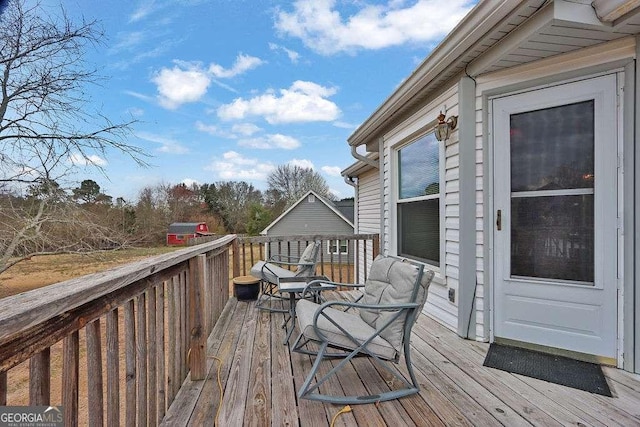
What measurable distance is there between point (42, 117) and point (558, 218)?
6.74m

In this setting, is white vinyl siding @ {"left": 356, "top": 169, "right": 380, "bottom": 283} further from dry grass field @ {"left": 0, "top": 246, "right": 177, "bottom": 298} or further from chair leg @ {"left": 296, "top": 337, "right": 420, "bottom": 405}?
chair leg @ {"left": 296, "top": 337, "right": 420, "bottom": 405}

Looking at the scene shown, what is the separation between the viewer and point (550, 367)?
2436 mm

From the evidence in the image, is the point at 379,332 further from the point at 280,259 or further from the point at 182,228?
the point at 182,228

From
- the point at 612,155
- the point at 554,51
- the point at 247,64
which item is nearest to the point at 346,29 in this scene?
the point at 247,64

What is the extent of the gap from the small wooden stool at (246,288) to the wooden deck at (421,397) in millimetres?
1786

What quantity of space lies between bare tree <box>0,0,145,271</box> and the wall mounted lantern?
5207 millimetres

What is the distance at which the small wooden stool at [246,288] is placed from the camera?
462cm

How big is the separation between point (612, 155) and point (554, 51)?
861 mm

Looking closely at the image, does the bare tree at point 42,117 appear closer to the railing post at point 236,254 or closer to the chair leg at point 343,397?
the railing post at point 236,254

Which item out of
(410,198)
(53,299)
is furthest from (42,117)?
(53,299)

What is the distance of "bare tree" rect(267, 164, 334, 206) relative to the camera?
27953mm

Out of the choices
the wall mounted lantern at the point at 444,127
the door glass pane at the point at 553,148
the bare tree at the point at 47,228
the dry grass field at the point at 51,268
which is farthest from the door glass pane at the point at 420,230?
the bare tree at the point at 47,228

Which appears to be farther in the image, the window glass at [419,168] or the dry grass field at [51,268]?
the dry grass field at [51,268]

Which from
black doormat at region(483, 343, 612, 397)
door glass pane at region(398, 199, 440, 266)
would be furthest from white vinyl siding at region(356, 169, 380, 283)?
black doormat at region(483, 343, 612, 397)
